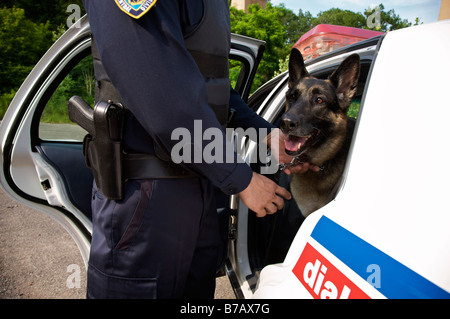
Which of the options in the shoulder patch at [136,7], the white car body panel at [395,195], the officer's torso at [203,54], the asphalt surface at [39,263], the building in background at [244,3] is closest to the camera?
the white car body panel at [395,195]

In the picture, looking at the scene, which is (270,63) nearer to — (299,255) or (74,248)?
(74,248)

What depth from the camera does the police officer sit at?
0.79 metres

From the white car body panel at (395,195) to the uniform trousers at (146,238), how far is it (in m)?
0.36

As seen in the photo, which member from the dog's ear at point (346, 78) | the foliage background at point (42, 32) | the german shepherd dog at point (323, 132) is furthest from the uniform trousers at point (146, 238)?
the foliage background at point (42, 32)

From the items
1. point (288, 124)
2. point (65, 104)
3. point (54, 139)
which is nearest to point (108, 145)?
point (65, 104)

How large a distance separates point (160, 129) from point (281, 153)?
3.36 ft

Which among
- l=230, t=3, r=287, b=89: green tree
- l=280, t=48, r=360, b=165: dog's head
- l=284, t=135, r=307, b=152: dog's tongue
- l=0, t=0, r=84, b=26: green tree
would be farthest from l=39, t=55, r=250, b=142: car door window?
l=0, t=0, r=84, b=26: green tree

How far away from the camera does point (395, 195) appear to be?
0.68 metres

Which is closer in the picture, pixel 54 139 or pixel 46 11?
pixel 54 139

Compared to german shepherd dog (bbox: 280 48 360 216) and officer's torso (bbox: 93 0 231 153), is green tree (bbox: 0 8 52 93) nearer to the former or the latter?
german shepherd dog (bbox: 280 48 360 216)

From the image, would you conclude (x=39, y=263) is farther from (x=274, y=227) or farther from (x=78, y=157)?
(x=274, y=227)

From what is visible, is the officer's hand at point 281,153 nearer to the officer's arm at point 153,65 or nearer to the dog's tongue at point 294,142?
the dog's tongue at point 294,142

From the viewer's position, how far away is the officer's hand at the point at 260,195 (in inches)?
38.9
